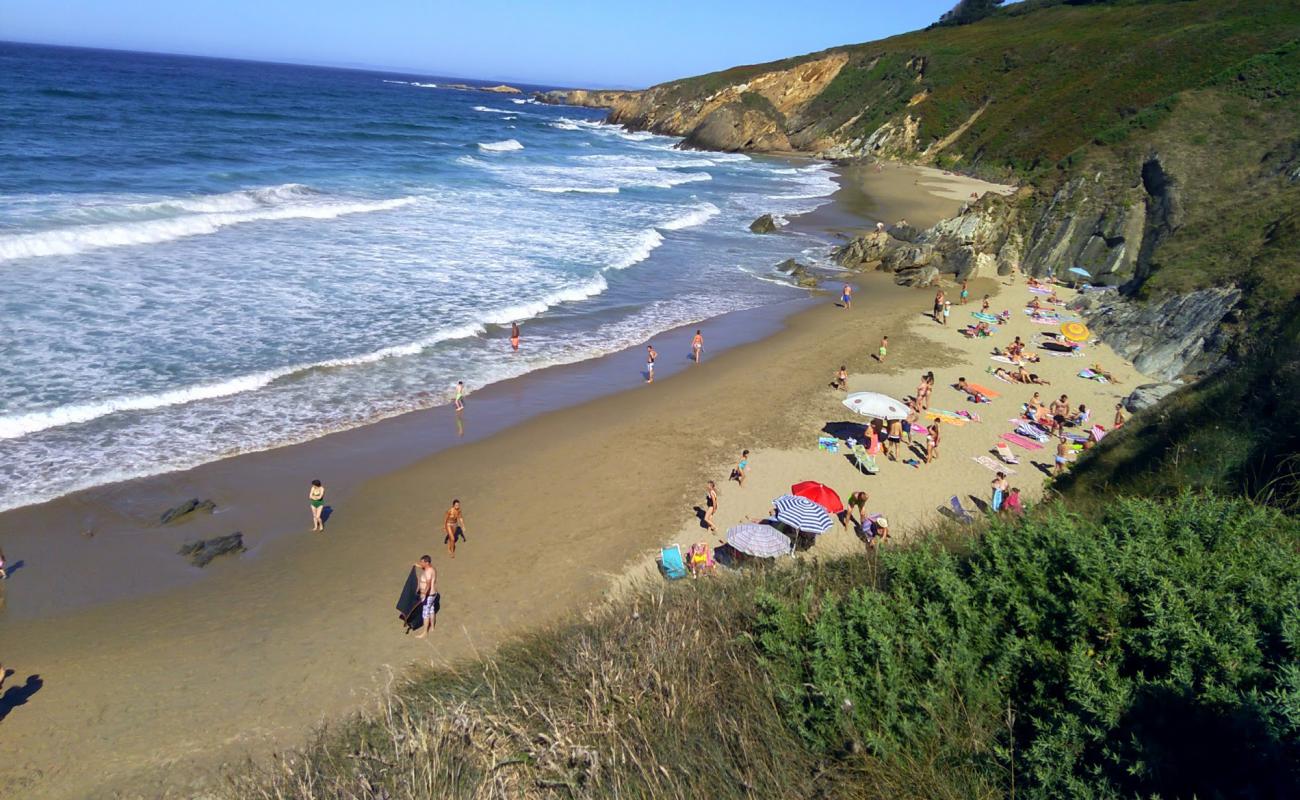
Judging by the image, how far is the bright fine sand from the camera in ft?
27.3

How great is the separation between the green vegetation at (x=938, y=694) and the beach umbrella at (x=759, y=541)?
197 inches

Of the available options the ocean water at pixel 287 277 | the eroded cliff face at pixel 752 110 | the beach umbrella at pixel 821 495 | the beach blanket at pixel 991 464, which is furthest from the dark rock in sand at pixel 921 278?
the eroded cliff face at pixel 752 110

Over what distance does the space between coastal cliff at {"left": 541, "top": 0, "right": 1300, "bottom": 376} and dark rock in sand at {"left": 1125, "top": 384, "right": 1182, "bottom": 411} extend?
5.68 ft

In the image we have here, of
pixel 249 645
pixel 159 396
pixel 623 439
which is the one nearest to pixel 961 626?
pixel 249 645

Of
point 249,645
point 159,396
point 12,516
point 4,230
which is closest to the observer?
point 249,645

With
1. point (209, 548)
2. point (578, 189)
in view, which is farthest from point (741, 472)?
point (578, 189)

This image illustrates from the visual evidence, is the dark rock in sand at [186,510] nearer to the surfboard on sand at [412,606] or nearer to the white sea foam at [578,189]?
the surfboard on sand at [412,606]

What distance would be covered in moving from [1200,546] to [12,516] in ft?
49.2

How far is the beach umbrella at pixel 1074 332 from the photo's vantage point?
21.2m

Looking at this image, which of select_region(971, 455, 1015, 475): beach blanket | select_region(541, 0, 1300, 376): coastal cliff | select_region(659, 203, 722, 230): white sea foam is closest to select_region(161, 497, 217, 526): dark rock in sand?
select_region(971, 455, 1015, 475): beach blanket

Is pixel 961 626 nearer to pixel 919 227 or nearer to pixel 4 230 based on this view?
pixel 4 230

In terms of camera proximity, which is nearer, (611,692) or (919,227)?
(611,692)

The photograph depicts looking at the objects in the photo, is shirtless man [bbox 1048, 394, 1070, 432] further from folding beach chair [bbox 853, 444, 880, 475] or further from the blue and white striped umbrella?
the blue and white striped umbrella

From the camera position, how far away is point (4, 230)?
24328 mm
